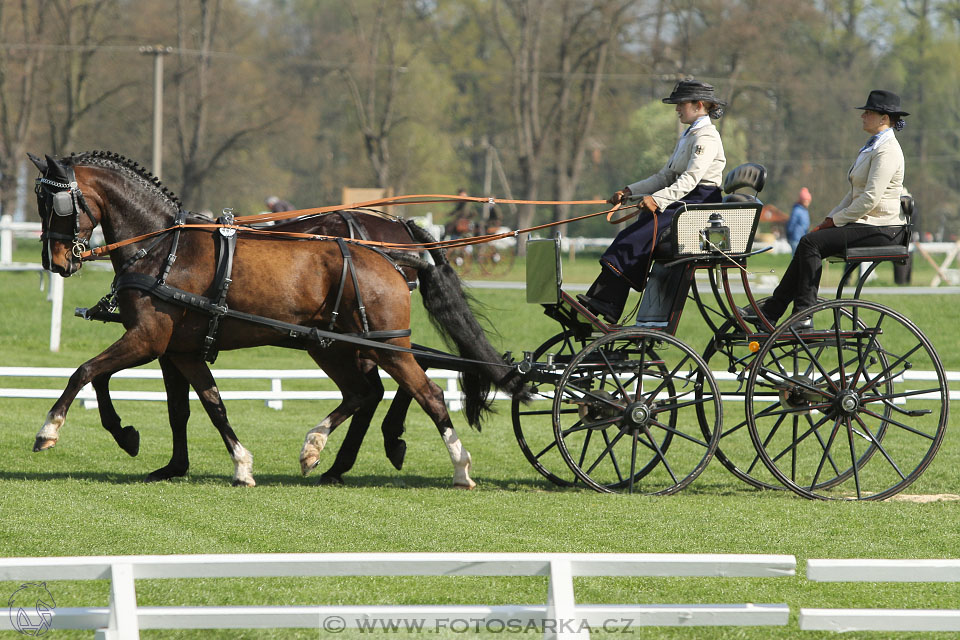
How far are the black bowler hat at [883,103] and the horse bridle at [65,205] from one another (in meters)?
5.01

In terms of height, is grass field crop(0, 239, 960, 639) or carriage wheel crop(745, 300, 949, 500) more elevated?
carriage wheel crop(745, 300, 949, 500)

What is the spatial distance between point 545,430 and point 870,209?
5050mm

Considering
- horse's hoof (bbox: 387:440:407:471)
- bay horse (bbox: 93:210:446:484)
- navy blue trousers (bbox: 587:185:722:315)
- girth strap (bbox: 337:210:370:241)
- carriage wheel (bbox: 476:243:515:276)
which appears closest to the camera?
navy blue trousers (bbox: 587:185:722:315)

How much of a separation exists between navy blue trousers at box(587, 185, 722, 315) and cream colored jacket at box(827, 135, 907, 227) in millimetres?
852

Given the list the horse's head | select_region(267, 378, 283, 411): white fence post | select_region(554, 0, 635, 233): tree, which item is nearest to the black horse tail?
the horse's head

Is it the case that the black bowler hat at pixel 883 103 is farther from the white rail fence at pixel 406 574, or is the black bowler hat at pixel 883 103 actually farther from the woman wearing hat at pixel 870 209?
the white rail fence at pixel 406 574

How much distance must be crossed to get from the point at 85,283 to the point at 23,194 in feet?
73.1

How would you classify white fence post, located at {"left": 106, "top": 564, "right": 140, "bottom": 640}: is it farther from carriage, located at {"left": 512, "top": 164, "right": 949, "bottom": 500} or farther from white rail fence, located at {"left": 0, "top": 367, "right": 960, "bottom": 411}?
white rail fence, located at {"left": 0, "top": 367, "right": 960, "bottom": 411}

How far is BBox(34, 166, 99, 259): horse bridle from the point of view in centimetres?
719

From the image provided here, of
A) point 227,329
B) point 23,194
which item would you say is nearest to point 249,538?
point 227,329

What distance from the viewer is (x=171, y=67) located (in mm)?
45469

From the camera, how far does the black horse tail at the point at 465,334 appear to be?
791 centimetres

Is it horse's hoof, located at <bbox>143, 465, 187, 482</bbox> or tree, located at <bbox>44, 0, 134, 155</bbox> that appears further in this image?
tree, located at <bbox>44, 0, 134, 155</bbox>

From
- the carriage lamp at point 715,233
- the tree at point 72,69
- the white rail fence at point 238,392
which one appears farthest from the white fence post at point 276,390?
the tree at point 72,69
